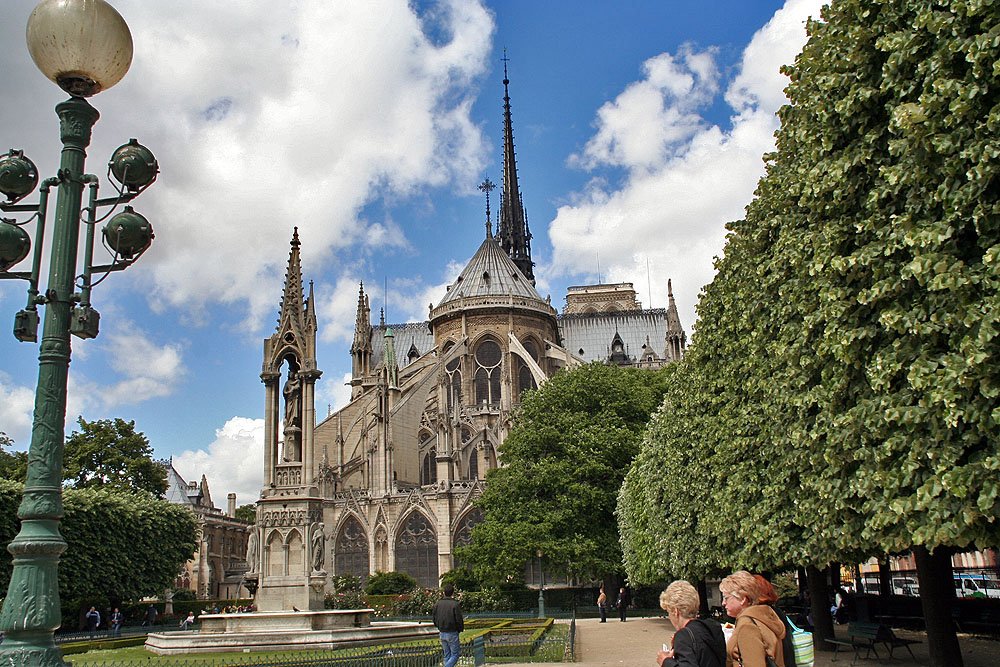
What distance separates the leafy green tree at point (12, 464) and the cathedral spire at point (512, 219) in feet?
186

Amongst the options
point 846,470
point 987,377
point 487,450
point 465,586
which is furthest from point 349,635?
point 487,450

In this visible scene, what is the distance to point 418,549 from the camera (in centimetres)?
5178

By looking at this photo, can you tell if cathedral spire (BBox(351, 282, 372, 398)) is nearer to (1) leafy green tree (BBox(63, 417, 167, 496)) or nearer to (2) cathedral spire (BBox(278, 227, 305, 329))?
(1) leafy green tree (BBox(63, 417, 167, 496))

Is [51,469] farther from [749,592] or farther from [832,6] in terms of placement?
[832,6]

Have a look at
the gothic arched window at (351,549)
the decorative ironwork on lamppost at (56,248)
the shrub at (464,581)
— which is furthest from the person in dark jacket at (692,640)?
the gothic arched window at (351,549)

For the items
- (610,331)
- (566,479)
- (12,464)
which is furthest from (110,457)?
(610,331)

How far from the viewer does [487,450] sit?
55.2 metres

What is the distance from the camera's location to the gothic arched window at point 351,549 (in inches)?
2077

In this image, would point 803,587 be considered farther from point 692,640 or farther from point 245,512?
point 245,512

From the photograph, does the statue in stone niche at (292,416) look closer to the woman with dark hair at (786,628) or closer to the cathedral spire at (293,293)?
the cathedral spire at (293,293)

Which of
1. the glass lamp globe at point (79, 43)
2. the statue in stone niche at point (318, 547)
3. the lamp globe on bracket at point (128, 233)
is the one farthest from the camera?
the statue in stone niche at point (318, 547)

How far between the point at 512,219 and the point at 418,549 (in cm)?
5132

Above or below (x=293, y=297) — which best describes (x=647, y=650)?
below

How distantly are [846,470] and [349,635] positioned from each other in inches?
367
